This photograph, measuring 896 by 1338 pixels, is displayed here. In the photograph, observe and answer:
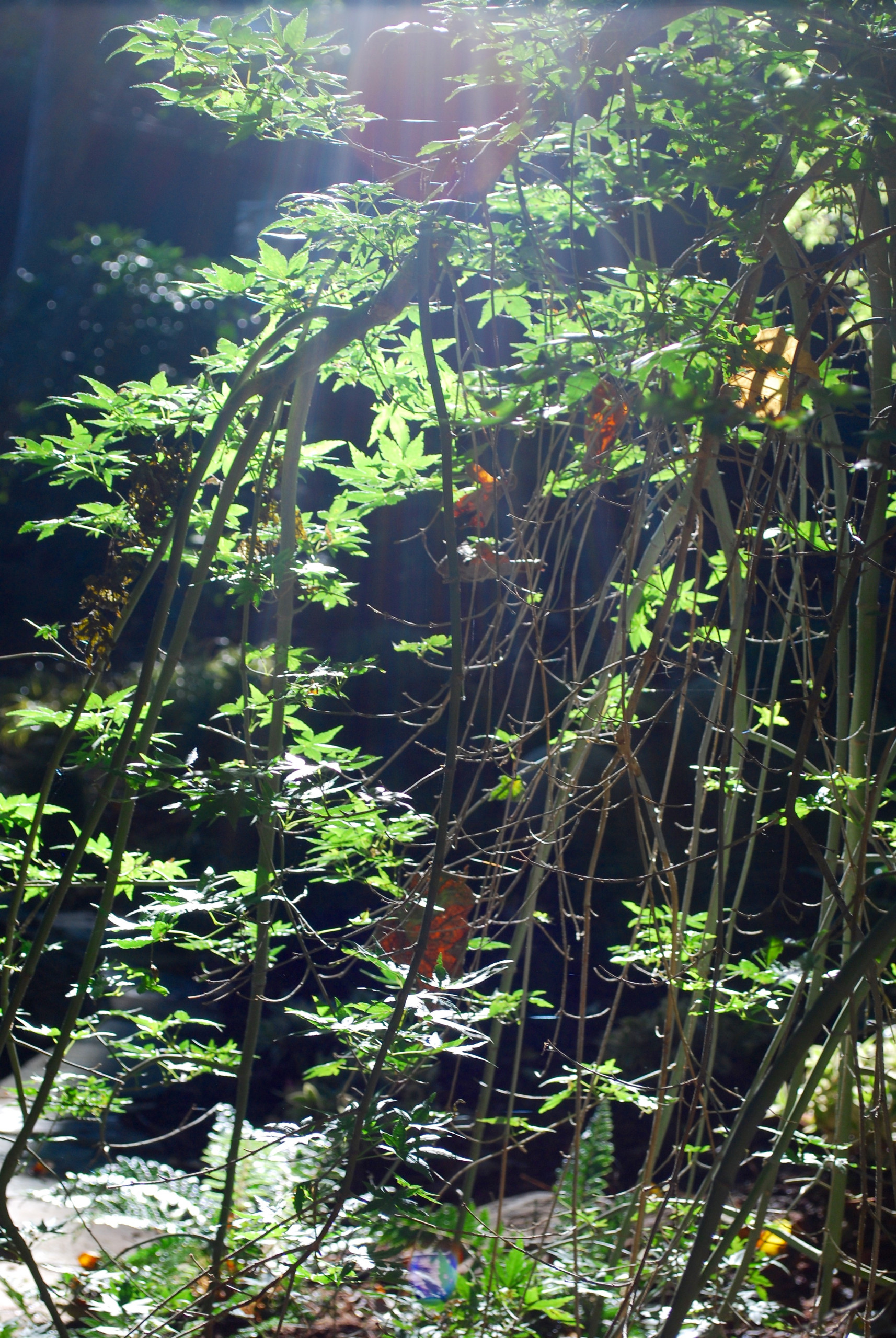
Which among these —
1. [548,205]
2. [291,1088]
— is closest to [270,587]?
[548,205]

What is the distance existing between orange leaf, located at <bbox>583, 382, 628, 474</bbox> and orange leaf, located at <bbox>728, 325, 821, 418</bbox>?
5.8 inches

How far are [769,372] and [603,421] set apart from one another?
0.27 meters

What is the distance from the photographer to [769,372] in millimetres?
1020

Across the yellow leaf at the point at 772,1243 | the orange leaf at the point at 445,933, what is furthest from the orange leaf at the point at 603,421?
the yellow leaf at the point at 772,1243

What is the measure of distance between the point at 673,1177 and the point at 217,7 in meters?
6.14

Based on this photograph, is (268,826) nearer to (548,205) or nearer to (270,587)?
(270,587)

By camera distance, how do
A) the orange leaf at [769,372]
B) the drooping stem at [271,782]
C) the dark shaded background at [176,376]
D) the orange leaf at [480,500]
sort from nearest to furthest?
the orange leaf at [769,372], the drooping stem at [271,782], the orange leaf at [480,500], the dark shaded background at [176,376]

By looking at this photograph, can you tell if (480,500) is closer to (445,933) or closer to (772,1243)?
(445,933)

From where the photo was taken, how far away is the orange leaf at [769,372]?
3.33 feet

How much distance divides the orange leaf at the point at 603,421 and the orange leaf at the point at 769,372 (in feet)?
0.48

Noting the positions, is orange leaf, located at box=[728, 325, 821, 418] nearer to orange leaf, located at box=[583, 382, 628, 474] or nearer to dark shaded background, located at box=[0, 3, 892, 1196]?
orange leaf, located at box=[583, 382, 628, 474]

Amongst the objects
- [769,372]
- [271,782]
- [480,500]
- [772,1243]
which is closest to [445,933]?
[271,782]

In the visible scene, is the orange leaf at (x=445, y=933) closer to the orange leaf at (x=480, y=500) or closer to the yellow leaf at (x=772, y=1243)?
the orange leaf at (x=480, y=500)

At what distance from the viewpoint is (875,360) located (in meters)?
1.25
